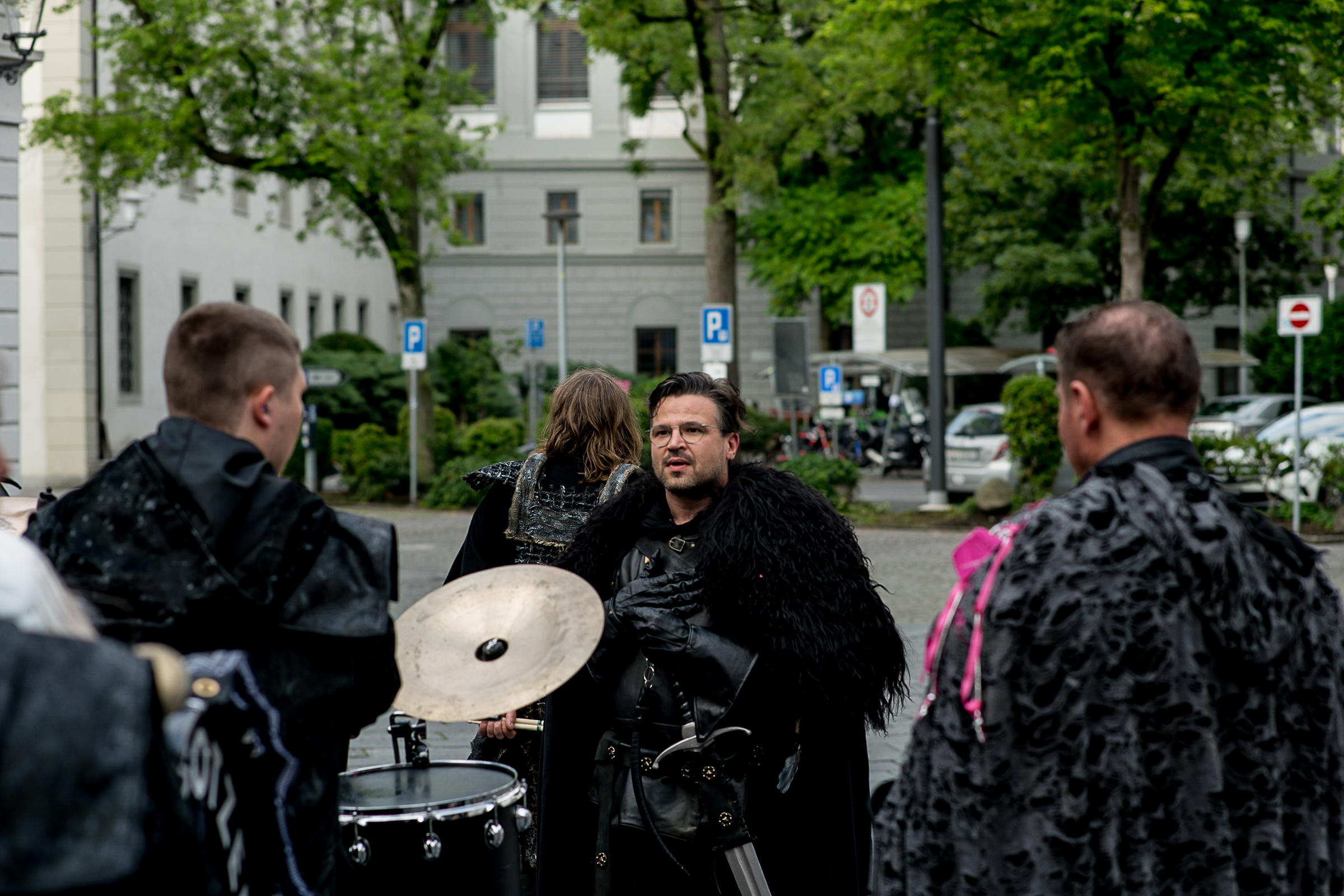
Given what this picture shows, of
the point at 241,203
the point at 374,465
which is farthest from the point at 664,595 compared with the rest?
the point at 241,203

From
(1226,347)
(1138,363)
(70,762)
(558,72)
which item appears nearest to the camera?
(70,762)

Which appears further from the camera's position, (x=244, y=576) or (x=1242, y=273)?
(x=1242, y=273)

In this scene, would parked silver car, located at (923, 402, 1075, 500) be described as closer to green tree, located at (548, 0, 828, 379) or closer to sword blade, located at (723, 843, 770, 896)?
green tree, located at (548, 0, 828, 379)

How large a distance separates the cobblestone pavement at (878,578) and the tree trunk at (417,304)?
1.76 meters

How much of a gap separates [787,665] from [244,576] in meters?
1.75

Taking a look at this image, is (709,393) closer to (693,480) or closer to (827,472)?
(693,480)

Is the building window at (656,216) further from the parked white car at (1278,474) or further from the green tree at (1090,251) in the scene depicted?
the parked white car at (1278,474)

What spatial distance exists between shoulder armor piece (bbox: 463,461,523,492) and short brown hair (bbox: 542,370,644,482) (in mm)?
139

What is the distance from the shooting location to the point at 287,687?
245 cm

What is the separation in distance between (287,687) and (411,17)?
23.3 m

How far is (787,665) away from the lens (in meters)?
3.86

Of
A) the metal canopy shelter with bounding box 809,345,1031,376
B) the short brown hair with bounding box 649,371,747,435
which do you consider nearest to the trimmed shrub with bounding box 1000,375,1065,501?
the short brown hair with bounding box 649,371,747,435

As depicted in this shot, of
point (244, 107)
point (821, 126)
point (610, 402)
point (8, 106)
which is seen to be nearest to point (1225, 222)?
point (821, 126)

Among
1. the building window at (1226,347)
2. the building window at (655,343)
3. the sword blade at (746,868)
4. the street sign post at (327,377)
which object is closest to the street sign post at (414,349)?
the street sign post at (327,377)
